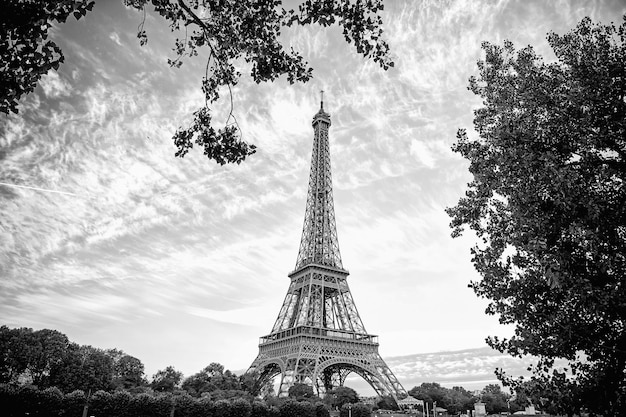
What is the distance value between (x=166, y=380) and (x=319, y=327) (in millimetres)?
32575

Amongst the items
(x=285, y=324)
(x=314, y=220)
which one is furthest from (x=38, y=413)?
(x=314, y=220)

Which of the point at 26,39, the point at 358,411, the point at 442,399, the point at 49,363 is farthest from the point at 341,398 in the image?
the point at 26,39

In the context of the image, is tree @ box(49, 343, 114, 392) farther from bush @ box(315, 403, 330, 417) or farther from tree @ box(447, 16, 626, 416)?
tree @ box(447, 16, 626, 416)

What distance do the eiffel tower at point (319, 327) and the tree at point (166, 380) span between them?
1595 centimetres

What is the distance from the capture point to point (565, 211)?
8.59 metres

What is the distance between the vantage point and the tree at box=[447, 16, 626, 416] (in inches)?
331

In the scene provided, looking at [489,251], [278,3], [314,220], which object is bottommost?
[489,251]

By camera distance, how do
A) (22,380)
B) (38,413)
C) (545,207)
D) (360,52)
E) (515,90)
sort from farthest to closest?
(22,380)
(38,413)
(515,90)
(545,207)
(360,52)

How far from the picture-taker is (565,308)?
971 centimetres

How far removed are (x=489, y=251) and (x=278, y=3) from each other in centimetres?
848

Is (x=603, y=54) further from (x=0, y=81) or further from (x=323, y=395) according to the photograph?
(x=323, y=395)

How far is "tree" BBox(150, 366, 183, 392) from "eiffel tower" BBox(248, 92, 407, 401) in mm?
15955

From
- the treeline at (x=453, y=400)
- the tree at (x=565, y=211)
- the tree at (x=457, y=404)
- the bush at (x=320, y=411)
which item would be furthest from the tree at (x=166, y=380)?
the tree at (x=565, y=211)

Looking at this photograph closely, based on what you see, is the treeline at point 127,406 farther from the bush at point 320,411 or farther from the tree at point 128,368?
the tree at point 128,368
